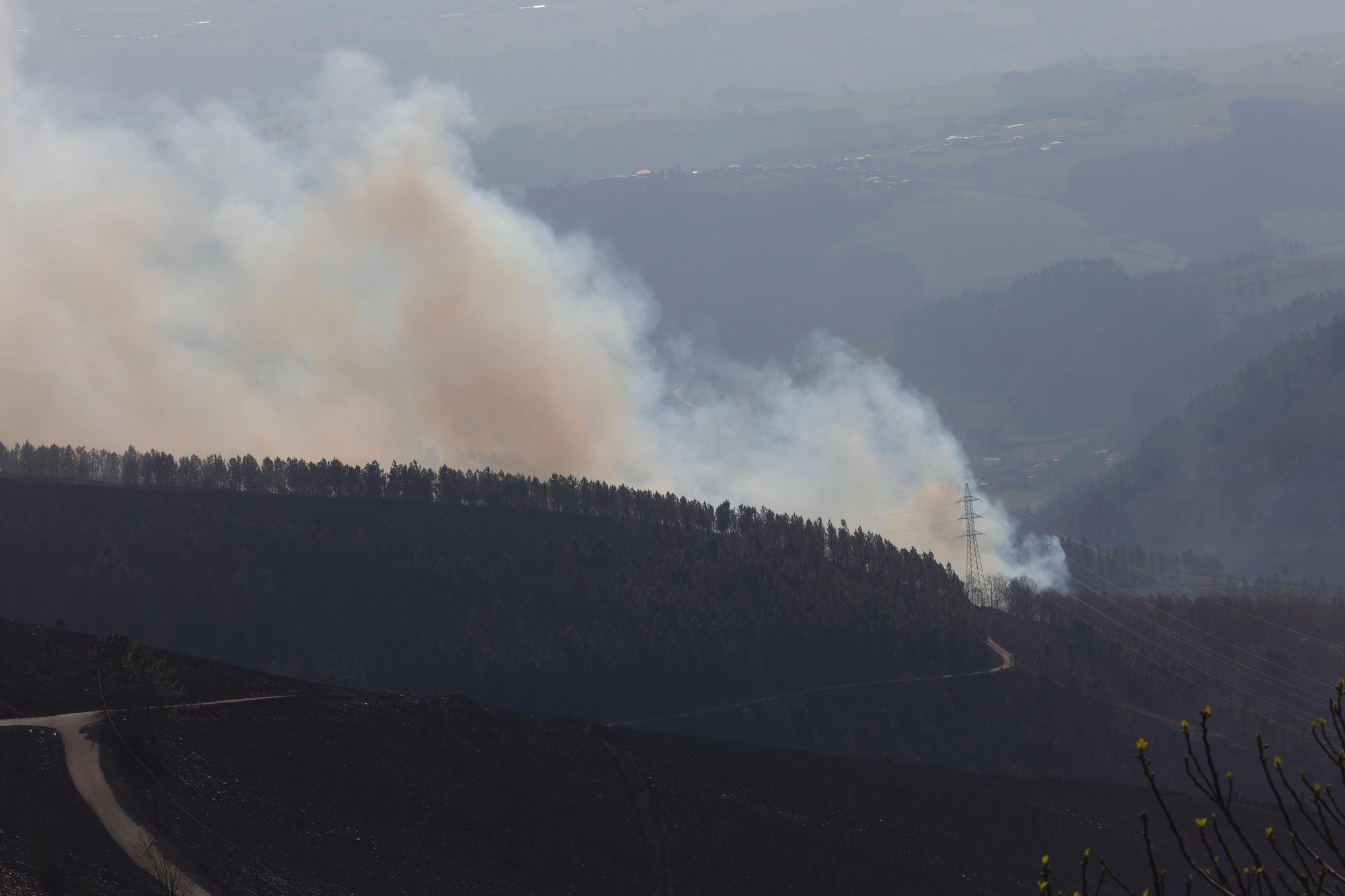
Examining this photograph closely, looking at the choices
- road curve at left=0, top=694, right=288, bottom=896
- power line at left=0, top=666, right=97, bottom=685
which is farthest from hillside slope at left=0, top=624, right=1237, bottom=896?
power line at left=0, top=666, right=97, bottom=685

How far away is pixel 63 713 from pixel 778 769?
60.5 metres

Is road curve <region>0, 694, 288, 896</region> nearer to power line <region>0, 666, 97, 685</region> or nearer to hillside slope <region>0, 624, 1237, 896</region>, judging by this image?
hillside slope <region>0, 624, 1237, 896</region>

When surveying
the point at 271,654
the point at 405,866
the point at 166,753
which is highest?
the point at 271,654

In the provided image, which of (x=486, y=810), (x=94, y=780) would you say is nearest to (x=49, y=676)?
(x=94, y=780)

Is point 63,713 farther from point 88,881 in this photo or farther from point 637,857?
point 637,857

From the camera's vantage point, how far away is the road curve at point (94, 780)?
9394 centimetres

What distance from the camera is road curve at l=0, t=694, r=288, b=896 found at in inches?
3698

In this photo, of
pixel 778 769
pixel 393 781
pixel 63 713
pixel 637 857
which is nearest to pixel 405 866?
pixel 393 781

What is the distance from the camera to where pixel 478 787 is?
12138 centimetres

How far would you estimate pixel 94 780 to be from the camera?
101 metres

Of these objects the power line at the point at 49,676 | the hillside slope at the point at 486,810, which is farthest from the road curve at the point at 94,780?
the power line at the point at 49,676

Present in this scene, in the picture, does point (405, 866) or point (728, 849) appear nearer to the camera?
point (405, 866)

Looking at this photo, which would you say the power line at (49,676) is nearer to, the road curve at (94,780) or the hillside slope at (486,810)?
the hillside slope at (486,810)

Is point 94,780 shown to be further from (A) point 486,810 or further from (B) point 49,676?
(A) point 486,810
